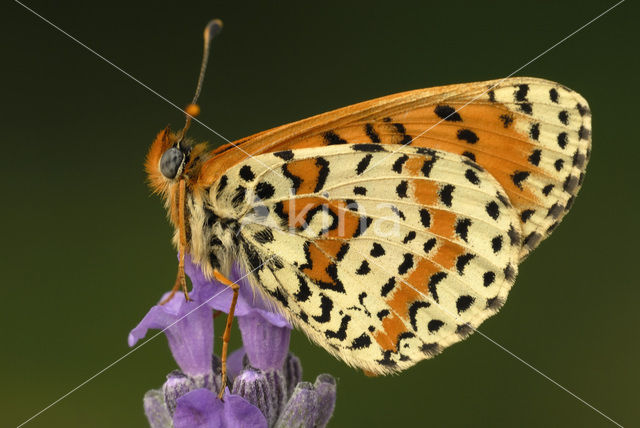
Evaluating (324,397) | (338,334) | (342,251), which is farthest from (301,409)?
(342,251)

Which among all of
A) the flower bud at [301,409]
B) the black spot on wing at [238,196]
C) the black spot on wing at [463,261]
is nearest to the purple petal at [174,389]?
the flower bud at [301,409]

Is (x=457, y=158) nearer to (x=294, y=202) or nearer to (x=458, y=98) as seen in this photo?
(x=458, y=98)

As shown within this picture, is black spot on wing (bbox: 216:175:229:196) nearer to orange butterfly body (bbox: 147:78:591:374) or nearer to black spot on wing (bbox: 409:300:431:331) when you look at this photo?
orange butterfly body (bbox: 147:78:591:374)

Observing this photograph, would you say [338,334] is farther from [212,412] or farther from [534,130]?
[534,130]

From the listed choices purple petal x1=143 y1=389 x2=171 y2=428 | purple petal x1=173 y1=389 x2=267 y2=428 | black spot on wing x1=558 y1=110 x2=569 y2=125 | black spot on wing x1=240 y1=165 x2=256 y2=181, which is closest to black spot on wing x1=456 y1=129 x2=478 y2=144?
black spot on wing x1=558 y1=110 x2=569 y2=125

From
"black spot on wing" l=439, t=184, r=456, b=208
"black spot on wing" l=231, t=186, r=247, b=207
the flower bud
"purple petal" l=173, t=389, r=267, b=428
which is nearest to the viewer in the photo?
"purple petal" l=173, t=389, r=267, b=428
